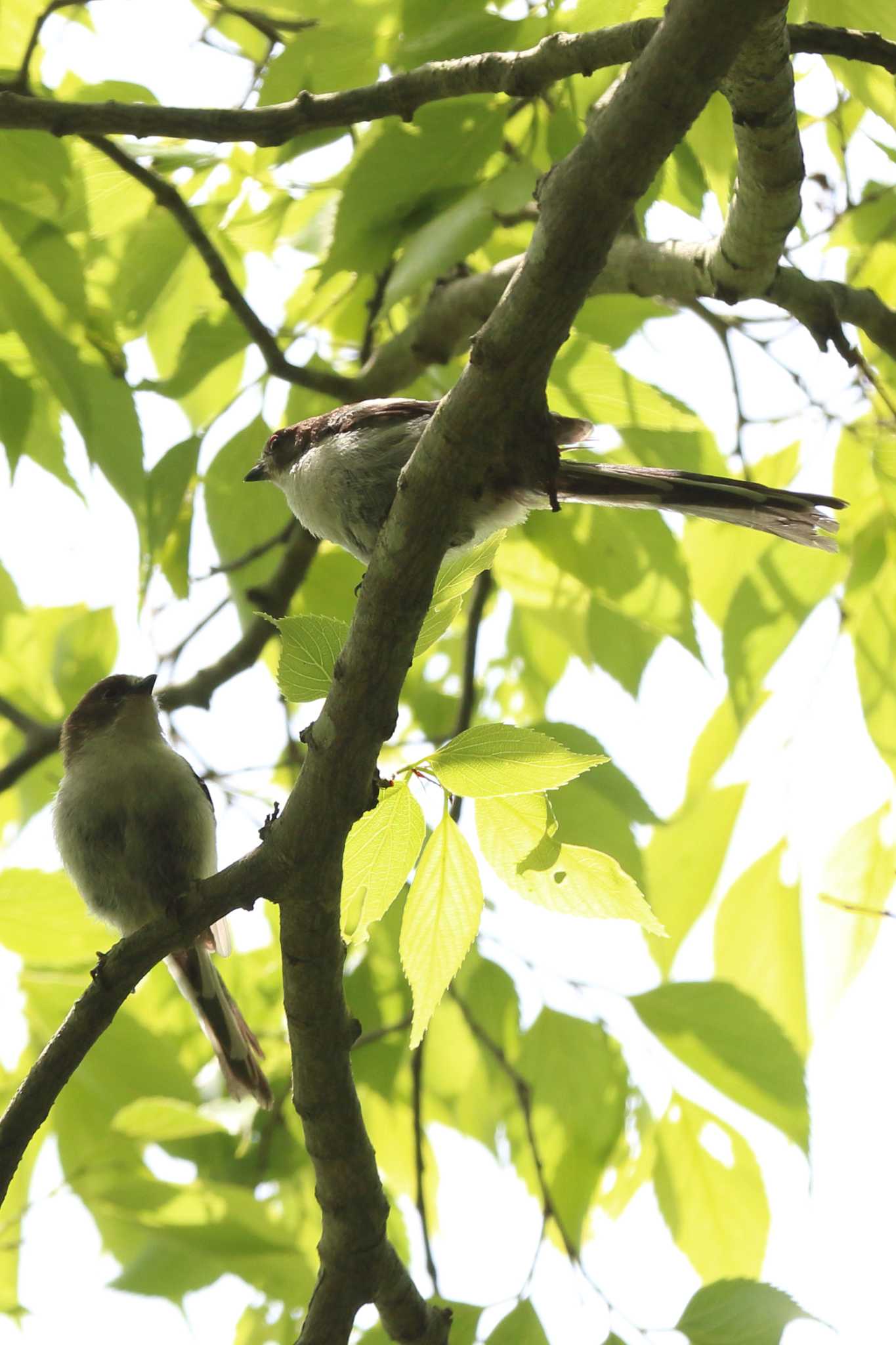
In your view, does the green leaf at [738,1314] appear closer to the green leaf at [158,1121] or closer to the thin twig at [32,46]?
the green leaf at [158,1121]

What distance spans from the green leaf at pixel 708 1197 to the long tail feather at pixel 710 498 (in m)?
1.90

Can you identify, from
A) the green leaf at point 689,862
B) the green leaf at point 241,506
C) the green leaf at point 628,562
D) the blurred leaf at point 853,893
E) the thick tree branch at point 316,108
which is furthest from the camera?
the green leaf at point 241,506

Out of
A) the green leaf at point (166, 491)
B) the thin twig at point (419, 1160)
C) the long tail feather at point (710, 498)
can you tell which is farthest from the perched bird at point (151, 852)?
the long tail feather at point (710, 498)

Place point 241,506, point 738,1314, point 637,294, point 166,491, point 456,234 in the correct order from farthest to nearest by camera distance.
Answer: point 241,506 < point 166,491 < point 637,294 < point 456,234 < point 738,1314

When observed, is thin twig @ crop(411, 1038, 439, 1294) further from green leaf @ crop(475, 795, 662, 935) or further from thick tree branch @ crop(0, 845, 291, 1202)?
green leaf @ crop(475, 795, 662, 935)

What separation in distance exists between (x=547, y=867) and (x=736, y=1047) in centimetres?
142

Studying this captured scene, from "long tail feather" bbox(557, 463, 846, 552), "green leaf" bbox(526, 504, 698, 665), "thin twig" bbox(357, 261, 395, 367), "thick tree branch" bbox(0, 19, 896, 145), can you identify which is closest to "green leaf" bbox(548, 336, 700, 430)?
"green leaf" bbox(526, 504, 698, 665)

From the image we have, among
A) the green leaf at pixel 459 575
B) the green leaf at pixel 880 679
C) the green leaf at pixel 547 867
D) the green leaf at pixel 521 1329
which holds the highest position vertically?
the green leaf at pixel 880 679

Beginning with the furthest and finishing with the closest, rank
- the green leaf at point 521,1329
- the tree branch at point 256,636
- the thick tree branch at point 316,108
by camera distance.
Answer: the tree branch at point 256,636, the green leaf at point 521,1329, the thick tree branch at point 316,108

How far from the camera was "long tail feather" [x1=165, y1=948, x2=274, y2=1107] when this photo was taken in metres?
4.29

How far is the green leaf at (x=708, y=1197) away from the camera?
3453mm

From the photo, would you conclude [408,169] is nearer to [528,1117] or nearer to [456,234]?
[456,234]

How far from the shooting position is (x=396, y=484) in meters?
2.50

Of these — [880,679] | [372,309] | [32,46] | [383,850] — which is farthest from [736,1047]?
[32,46]
